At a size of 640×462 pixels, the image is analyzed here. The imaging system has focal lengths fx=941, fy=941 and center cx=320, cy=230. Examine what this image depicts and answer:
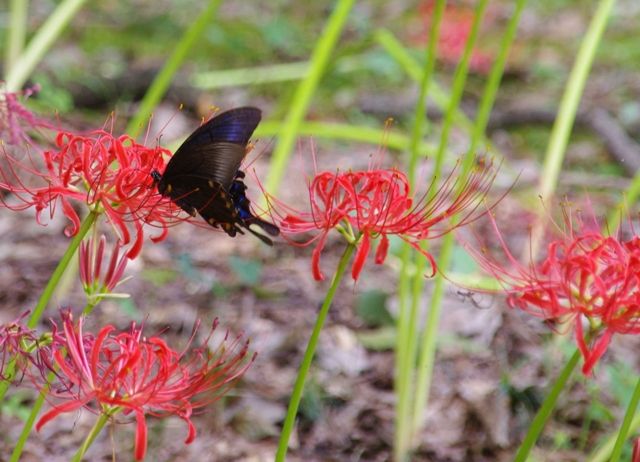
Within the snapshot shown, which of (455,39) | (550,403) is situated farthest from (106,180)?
(455,39)

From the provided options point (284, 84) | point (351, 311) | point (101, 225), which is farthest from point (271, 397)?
point (284, 84)

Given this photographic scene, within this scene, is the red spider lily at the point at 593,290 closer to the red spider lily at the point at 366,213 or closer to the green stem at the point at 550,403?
the green stem at the point at 550,403

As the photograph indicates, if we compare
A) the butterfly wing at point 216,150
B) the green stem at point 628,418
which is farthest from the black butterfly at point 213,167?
the green stem at point 628,418

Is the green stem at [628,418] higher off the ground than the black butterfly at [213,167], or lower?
lower

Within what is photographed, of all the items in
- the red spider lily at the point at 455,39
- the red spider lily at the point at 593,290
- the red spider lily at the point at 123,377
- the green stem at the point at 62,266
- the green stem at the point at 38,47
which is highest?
the red spider lily at the point at 455,39

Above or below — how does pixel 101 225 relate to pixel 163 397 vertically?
above

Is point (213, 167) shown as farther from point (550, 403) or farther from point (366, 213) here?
point (550, 403)

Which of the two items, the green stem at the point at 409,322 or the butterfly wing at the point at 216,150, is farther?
the green stem at the point at 409,322

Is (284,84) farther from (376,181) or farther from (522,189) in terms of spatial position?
(376,181)


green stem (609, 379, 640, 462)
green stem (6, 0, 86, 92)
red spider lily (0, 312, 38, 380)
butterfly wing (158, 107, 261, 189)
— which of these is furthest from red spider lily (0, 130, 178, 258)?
green stem (6, 0, 86, 92)
